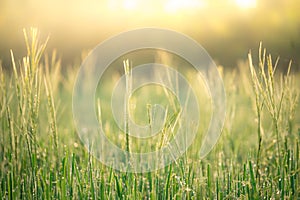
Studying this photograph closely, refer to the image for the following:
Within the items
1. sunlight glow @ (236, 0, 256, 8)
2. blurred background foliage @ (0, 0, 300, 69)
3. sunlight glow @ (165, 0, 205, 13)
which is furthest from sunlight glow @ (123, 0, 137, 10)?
sunlight glow @ (236, 0, 256, 8)

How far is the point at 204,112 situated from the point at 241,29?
2.88m

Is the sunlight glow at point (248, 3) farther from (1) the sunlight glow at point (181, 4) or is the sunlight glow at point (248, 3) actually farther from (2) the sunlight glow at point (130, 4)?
(2) the sunlight glow at point (130, 4)

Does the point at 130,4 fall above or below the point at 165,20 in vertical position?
above

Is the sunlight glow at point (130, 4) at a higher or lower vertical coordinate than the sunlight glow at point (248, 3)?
higher

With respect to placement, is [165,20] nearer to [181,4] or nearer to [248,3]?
[181,4]

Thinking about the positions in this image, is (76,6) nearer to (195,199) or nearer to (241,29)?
(241,29)

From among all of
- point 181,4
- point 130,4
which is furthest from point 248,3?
point 130,4

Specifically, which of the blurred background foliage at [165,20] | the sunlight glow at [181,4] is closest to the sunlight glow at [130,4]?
the blurred background foliage at [165,20]

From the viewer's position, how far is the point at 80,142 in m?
2.65

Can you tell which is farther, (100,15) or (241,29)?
(100,15)

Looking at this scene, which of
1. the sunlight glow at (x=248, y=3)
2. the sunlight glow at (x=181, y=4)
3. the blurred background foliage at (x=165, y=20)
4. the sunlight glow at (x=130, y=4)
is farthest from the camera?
the sunlight glow at (x=130, y=4)

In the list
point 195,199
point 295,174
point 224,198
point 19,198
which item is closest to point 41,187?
point 19,198

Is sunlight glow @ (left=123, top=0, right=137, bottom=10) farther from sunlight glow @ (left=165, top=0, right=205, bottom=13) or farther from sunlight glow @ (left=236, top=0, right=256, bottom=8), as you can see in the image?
sunlight glow @ (left=236, top=0, right=256, bottom=8)

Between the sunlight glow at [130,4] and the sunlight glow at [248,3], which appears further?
the sunlight glow at [130,4]
